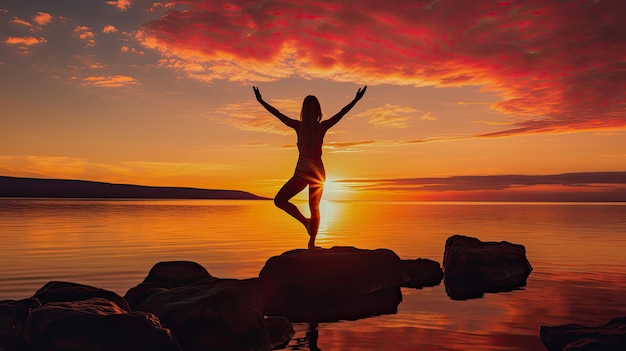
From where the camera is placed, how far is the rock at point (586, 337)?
728cm

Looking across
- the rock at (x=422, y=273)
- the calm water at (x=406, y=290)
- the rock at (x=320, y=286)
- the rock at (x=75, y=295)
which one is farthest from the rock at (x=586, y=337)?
the rock at (x=422, y=273)

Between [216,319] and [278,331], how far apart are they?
53.9 inches

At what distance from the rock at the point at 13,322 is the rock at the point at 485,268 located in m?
10.5

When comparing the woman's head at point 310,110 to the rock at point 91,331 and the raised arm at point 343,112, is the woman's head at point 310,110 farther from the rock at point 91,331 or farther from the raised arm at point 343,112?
the rock at point 91,331

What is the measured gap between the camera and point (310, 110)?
478 inches

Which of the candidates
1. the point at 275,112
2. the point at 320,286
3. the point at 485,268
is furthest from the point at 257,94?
the point at 485,268

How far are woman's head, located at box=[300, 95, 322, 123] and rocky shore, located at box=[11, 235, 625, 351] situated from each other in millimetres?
3231

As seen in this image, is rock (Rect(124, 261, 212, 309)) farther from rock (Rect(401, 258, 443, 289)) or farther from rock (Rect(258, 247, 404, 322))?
rock (Rect(401, 258, 443, 289))

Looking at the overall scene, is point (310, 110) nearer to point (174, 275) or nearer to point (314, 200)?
point (314, 200)

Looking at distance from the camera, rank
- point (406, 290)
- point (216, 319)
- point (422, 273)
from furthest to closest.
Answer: point (422, 273), point (406, 290), point (216, 319)

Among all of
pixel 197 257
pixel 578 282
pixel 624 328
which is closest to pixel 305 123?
pixel 624 328

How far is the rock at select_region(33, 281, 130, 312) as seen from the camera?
9328 millimetres

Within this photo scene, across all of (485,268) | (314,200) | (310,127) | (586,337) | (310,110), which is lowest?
(485,268)

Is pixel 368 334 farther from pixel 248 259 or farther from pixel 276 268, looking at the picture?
pixel 248 259
